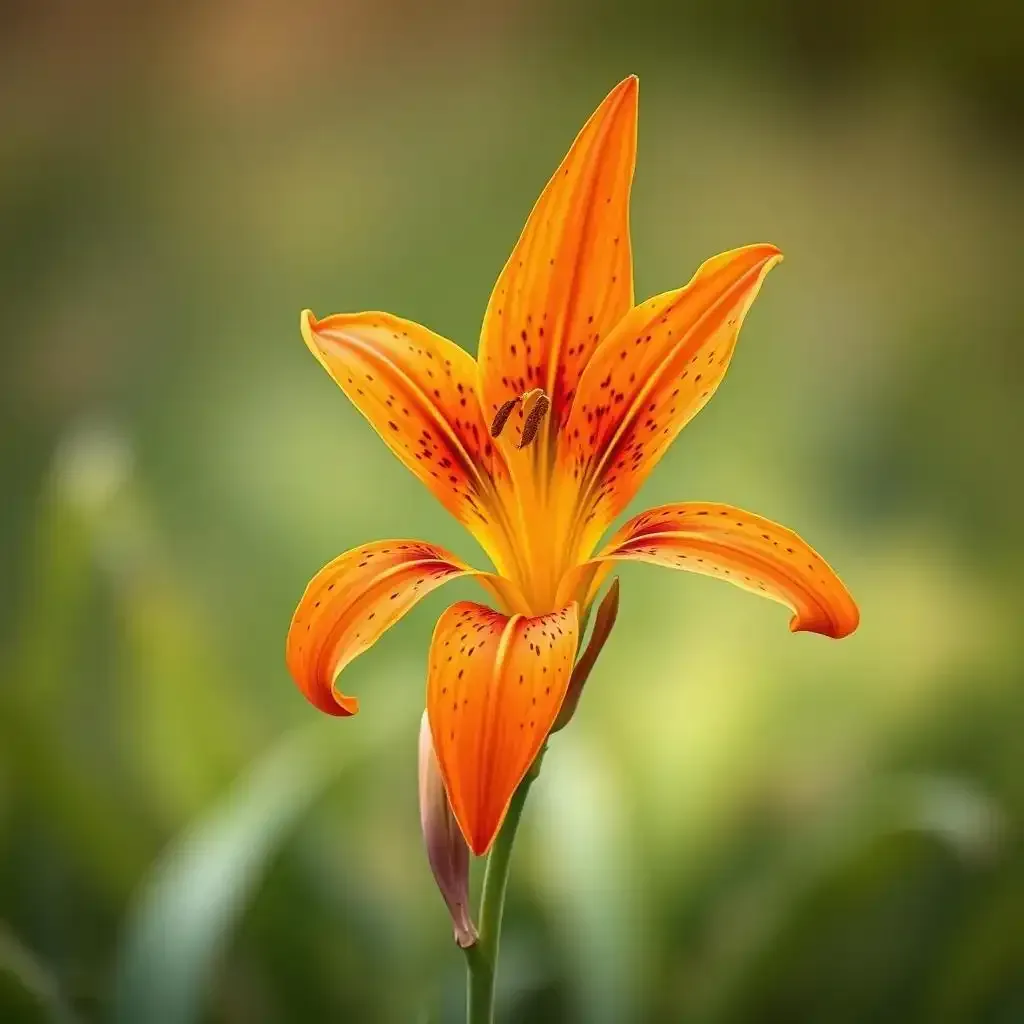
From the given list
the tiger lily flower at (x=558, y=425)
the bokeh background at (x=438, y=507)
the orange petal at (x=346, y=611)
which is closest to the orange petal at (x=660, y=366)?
the tiger lily flower at (x=558, y=425)

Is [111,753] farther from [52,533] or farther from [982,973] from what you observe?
[982,973]

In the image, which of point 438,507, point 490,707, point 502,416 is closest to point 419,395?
point 502,416

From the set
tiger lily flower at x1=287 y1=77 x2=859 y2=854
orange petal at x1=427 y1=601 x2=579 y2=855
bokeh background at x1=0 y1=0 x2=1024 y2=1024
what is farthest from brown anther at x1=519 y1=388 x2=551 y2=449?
bokeh background at x1=0 y1=0 x2=1024 y2=1024

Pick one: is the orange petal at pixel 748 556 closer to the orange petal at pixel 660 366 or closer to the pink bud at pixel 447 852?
the orange petal at pixel 660 366

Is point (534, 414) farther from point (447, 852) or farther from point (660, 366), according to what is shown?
point (447, 852)

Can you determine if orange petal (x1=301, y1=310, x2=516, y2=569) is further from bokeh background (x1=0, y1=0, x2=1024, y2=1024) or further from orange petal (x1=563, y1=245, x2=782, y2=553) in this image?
bokeh background (x1=0, y1=0, x2=1024, y2=1024)

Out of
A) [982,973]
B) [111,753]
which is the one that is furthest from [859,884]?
[111,753]
